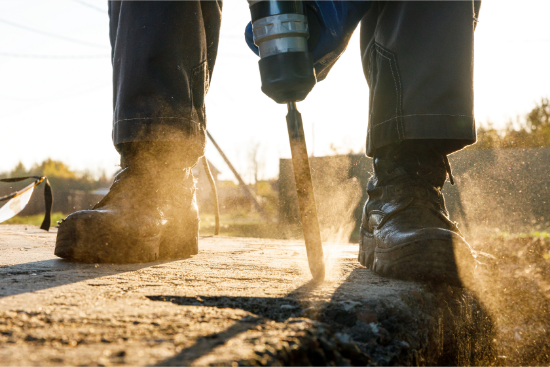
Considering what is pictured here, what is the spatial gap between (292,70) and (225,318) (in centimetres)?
52

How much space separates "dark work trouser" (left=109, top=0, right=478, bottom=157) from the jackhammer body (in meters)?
0.34

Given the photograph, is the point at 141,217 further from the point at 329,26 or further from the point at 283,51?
the point at 329,26

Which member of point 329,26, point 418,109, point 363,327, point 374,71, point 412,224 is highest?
point 329,26

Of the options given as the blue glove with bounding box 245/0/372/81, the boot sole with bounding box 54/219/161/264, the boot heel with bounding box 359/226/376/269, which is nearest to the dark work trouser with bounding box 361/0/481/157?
the blue glove with bounding box 245/0/372/81

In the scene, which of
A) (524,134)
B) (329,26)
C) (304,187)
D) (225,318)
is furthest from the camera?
(524,134)

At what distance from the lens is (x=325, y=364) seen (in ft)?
1.39

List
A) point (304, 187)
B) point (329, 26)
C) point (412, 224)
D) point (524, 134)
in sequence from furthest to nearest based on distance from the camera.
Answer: point (524, 134)
point (329, 26)
point (412, 224)
point (304, 187)

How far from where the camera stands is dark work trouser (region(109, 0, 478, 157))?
1.03 m

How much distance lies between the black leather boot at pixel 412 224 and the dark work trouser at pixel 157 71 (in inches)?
22.7

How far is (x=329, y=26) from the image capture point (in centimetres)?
108

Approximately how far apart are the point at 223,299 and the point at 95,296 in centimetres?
19

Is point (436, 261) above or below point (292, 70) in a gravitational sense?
below

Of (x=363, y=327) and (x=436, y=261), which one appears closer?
(x=363, y=327)

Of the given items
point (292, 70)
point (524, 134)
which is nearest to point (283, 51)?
point (292, 70)
